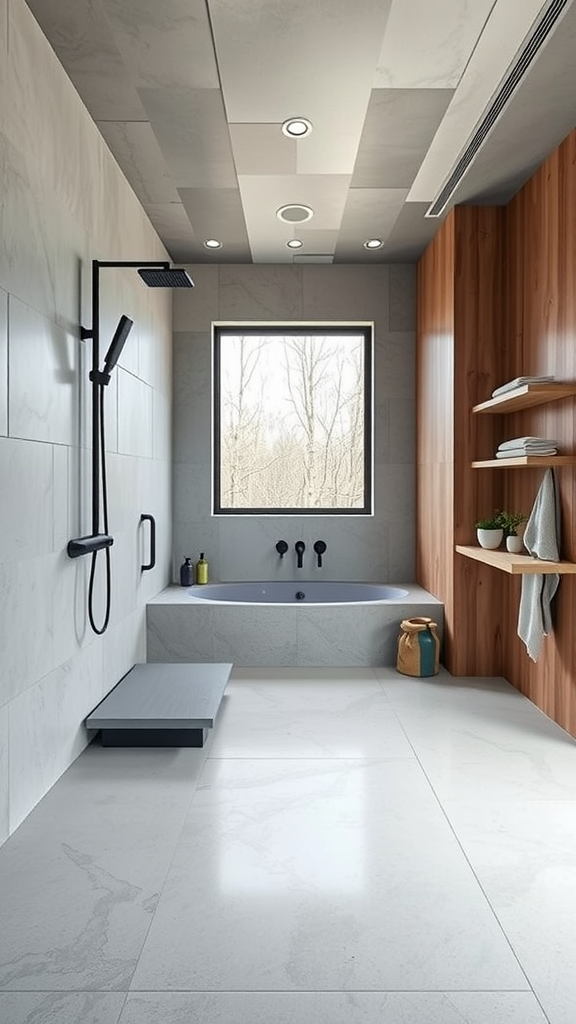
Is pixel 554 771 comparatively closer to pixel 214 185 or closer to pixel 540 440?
pixel 540 440

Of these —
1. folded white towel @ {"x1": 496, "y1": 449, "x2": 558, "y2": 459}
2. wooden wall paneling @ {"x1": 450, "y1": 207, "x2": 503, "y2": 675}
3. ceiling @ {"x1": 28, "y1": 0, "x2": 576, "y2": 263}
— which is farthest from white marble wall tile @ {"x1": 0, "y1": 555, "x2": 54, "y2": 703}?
wooden wall paneling @ {"x1": 450, "y1": 207, "x2": 503, "y2": 675}

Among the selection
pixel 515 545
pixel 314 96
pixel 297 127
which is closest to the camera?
pixel 314 96

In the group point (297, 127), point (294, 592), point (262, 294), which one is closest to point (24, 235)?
point (297, 127)

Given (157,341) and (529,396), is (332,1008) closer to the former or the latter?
(529,396)

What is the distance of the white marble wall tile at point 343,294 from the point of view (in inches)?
183

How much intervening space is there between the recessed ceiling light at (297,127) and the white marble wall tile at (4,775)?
2.27 meters

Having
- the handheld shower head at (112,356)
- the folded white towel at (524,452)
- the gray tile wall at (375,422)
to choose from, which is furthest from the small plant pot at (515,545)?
the handheld shower head at (112,356)

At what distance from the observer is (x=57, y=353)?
7.87 feet

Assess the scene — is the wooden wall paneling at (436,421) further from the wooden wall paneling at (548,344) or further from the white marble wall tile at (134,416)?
the white marble wall tile at (134,416)

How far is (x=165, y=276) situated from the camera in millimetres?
2842

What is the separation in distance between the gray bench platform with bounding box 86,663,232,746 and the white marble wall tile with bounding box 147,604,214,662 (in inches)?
24.6

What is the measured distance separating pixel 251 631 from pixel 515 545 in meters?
1.44

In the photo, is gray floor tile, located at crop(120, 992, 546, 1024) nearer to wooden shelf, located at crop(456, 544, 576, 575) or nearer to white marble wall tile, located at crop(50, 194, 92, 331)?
wooden shelf, located at crop(456, 544, 576, 575)

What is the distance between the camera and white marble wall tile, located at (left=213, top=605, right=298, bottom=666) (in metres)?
3.86
